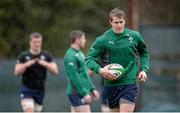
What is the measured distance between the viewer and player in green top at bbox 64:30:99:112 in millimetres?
12312

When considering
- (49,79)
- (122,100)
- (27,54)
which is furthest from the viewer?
(49,79)

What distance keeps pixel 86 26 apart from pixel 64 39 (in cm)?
52

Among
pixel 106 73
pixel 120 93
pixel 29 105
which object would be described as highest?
pixel 106 73

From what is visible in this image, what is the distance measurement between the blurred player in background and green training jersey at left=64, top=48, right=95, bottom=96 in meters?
0.38

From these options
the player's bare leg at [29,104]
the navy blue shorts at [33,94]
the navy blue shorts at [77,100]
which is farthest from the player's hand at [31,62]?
the navy blue shorts at [77,100]

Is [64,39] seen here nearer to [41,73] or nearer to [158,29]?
[158,29]

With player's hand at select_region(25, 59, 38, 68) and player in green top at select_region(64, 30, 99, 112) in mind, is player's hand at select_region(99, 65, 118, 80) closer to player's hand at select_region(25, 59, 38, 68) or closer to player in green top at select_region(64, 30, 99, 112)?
player in green top at select_region(64, 30, 99, 112)

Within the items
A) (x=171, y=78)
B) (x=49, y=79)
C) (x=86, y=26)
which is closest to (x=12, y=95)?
(x=49, y=79)

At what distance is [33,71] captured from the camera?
1255 centimetres

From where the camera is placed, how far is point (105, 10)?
1509 cm

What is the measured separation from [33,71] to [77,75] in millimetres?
761

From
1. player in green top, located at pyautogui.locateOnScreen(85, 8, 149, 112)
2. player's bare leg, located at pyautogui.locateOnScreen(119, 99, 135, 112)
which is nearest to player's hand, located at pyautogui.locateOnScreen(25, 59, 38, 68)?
player in green top, located at pyautogui.locateOnScreen(85, 8, 149, 112)

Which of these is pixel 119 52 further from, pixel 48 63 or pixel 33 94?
pixel 33 94

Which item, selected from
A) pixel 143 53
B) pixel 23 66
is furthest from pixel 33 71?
pixel 143 53
